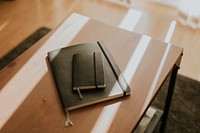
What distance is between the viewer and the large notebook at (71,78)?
0.97 m

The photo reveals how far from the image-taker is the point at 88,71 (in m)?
1.05

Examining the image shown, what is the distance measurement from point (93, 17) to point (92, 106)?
1503mm

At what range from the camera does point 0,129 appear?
0.90 metres

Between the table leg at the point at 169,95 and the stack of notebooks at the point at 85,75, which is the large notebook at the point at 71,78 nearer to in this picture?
the stack of notebooks at the point at 85,75

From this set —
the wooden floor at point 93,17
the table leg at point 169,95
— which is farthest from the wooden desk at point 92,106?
the wooden floor at point 93,17

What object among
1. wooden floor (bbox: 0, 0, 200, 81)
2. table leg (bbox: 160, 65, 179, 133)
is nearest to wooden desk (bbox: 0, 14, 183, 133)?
table leg (bbox: 160, 65, 179, 133)

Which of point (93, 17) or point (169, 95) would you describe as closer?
point (169, 95)

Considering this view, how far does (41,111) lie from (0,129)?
0.15 m

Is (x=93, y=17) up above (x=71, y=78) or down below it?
below

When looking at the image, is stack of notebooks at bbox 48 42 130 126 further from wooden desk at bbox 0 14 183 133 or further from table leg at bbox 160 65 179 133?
table leg at bbox 160 65 179 133

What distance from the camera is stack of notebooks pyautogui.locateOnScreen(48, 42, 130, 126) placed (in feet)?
3.20

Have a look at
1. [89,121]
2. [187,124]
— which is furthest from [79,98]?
[187,124]

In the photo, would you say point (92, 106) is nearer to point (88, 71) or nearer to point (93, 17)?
point (88, 71)

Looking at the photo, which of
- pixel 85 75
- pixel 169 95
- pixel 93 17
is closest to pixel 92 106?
pixel 85 75
